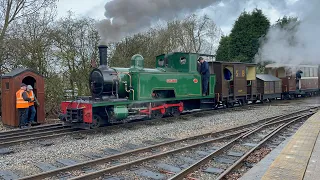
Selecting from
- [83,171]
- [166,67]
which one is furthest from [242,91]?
[83,171]

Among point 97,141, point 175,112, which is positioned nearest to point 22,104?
point 97,141

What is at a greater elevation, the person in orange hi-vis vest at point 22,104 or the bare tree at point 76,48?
the bare tree at point 76,48

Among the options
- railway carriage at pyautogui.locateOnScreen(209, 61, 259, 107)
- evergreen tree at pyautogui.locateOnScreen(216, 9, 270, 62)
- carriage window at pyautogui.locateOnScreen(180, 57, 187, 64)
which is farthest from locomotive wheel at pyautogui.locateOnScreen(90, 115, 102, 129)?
evergreen tree at pyautogui.locateOnScreen(216, 9, 270, 62)

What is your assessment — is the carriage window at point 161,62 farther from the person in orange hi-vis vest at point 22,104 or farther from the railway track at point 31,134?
the person in orange hi-vis vest at point 22,104

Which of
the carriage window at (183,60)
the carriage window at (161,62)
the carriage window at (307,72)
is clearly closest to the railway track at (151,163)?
the carriage window at (183,60)

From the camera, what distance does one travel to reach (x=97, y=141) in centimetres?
772

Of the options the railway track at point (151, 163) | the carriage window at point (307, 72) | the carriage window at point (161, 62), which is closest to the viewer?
the railway track at point (151, 163)

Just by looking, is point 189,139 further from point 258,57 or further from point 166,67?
point 258,57

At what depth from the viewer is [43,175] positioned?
4.77 m

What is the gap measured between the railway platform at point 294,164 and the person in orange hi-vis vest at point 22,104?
7.81 m

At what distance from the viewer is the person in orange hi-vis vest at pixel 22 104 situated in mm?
9695

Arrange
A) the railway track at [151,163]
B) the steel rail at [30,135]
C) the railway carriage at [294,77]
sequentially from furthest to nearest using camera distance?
the railway carriage at [294,77] → the steel rail at [30,135] → the railway track at [151,163]

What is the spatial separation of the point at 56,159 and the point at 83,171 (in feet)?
3.78

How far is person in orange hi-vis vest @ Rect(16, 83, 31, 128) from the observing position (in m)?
9.70
